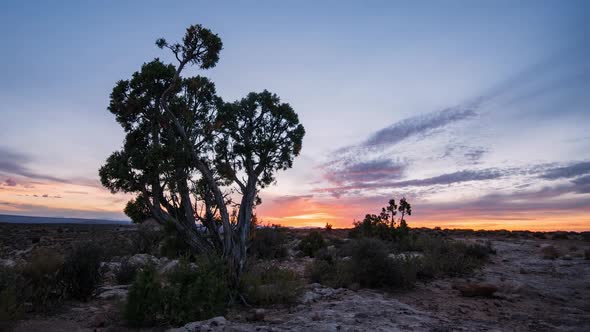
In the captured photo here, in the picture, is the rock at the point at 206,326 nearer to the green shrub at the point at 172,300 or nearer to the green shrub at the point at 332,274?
the green shrub at the point at 172,300

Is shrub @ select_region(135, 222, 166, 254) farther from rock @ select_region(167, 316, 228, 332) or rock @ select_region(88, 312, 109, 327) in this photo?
rock @ select_region(167, 316, 228, 332)

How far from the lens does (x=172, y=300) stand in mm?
7316

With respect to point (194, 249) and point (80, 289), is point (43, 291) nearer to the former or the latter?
point (80, 289)

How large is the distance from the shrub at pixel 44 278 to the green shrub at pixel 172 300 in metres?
3.01

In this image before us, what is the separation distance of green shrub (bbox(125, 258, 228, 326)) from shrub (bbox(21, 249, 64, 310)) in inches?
119

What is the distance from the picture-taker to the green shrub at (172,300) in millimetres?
7219

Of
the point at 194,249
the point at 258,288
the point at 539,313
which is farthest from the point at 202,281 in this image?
the point at 539,313

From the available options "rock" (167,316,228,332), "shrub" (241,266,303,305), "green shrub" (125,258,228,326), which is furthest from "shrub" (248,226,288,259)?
"rock" (167,316,228,332)

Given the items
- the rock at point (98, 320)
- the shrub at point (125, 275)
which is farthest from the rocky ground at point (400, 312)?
the shrub at point (125, 275)

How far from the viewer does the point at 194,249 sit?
11125 millimetres

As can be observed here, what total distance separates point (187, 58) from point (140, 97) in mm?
2226

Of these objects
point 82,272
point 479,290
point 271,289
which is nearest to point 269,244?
point 271,289

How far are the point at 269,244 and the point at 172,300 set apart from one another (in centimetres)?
1358

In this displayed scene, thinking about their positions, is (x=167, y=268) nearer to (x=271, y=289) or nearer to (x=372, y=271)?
(x=271, y=289)
